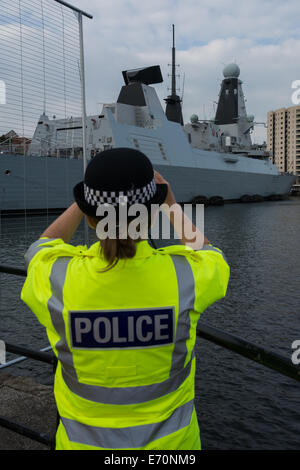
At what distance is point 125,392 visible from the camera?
96 centimetres

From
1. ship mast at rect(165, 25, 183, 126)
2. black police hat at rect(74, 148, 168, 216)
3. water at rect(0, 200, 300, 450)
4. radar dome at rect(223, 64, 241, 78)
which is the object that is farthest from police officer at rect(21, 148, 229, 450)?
radar dome at rect(223, 64, 241, 78)

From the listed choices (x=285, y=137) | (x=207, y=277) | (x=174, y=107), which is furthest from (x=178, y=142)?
(x=285, y=137)

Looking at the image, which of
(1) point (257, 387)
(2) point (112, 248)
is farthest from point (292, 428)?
(2) point (112, 248)

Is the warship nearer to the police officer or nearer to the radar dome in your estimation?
the radar dome

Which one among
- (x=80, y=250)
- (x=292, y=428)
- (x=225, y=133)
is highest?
(x=225, y=133)

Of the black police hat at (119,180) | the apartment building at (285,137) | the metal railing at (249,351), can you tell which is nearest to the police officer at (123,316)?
the black police hat at (119,180)

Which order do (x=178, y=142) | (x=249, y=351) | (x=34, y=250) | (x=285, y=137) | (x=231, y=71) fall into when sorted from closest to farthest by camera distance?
(x=34, y=250), (x=249, y=351), (x=178, y=142), (x=231, y=71), (x=285, y=137)

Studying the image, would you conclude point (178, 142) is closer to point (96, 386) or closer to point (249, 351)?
point (249, 351)

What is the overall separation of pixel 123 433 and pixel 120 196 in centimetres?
54

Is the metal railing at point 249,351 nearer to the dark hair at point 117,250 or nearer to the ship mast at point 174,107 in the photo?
the dark hair at point 117,250

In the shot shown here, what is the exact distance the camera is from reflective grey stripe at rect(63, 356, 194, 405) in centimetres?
96
